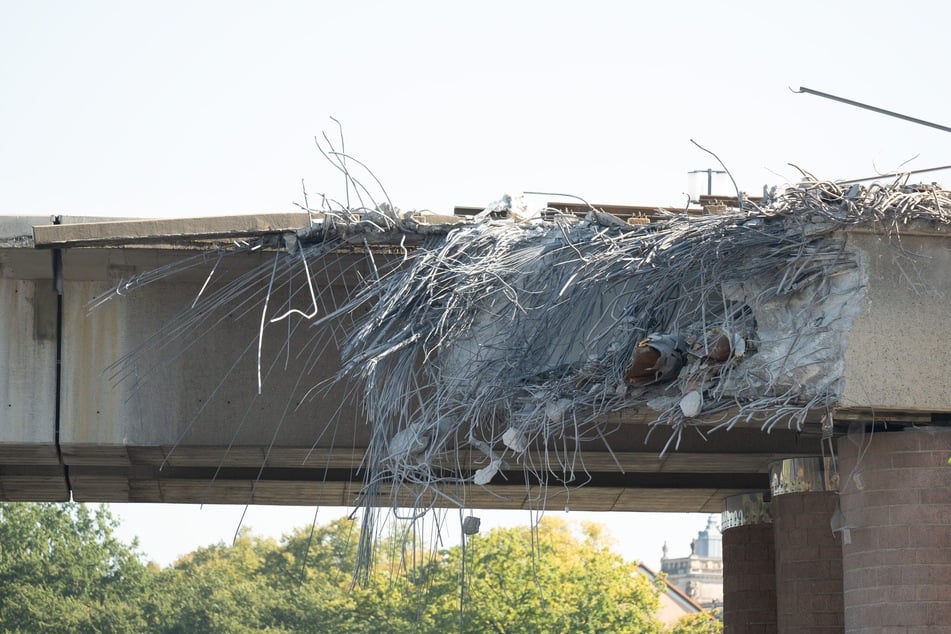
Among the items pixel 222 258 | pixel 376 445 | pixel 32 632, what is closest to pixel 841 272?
pixel 376 445

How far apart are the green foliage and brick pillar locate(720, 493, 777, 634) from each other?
978 inches

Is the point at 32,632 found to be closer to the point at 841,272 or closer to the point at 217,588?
the point at 217,588

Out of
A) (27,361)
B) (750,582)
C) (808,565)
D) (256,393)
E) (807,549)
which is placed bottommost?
(750,582)

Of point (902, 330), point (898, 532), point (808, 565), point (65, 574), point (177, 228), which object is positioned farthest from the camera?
point (65, 574)

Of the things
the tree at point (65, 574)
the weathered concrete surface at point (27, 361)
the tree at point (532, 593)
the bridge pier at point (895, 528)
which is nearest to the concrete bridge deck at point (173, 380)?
the weathered concrete surface at point (27, 361)

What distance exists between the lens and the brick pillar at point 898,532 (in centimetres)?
788

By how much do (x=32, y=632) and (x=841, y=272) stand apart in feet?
132

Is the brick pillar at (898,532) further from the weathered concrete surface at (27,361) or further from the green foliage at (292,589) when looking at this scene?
the green foliage at (292,589)

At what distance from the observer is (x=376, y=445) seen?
8859 millimetres

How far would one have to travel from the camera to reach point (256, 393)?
1000 cm

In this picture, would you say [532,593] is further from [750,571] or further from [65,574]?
[750,571]

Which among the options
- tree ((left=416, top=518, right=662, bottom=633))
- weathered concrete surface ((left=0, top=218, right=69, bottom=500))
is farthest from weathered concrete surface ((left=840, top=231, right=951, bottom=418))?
tree ((left=416, top=518, right=662, bottom=633))

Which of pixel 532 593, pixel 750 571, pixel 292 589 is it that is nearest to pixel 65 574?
pixel 292 589

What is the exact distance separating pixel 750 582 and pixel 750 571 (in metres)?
0.10
